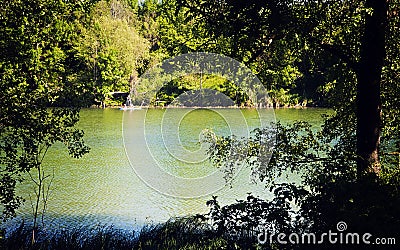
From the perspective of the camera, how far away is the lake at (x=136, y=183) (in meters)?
7.35

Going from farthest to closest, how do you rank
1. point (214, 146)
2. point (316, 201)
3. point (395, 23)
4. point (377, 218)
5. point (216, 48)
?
point (214, 146)
point (216, 48)
point (395, 23)
point (316, 201)
point (377, 218)

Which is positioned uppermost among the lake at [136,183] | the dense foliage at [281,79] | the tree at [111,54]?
the tree at [111,54]

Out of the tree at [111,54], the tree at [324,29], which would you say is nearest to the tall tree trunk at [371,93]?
the tree at [324,29]

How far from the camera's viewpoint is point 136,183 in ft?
32.0

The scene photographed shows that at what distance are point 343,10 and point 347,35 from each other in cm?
72

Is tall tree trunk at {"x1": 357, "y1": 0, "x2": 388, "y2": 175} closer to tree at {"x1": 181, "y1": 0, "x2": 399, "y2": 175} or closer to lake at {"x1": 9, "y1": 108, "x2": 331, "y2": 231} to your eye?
tree at {"x1": 181, "y1": 0, "x2": 399, "y2": 175}

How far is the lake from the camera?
7.35 meters

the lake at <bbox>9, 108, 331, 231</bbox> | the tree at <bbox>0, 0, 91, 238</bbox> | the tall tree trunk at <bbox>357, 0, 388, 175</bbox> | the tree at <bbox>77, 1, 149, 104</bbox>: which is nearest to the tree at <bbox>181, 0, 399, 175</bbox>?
the tall tree trunk at <bbox>357, 0, 388, 175</bbox>

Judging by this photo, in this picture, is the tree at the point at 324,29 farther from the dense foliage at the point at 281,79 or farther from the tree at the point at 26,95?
the tree at the point at 26,95

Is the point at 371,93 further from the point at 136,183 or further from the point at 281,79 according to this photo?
the point at 136,183

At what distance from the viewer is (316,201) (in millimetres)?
2543

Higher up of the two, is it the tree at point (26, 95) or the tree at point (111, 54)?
the tree at point (111, 54)

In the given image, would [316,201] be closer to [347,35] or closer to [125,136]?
[347,35]

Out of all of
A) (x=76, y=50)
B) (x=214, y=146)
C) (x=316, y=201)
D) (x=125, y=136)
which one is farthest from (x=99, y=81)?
(x=316, y=201)
